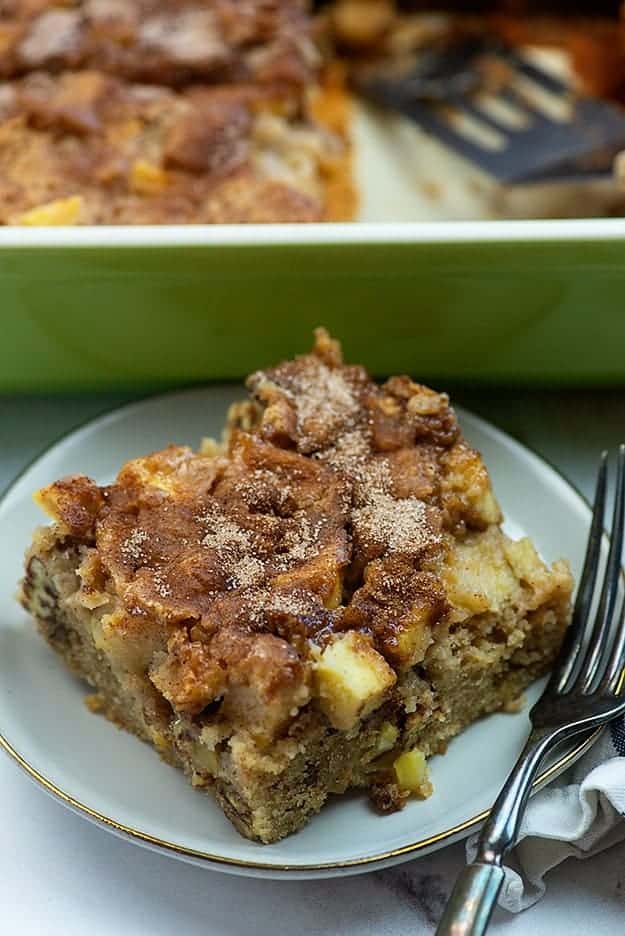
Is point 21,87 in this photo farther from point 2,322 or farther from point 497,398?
point 497,398

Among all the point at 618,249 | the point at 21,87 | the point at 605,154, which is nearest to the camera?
the point at 618,249

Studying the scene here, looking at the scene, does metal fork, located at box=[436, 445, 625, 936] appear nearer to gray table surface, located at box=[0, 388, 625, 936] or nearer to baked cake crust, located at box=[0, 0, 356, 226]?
gray table surface, located at box=[0, 388, 625, 936]

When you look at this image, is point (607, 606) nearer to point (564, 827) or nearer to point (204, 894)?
point (564, 827)

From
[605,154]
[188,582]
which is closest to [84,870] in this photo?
[188,582]

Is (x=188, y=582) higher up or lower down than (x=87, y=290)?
lower down

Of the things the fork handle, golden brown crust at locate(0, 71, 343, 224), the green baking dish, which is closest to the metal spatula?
golden brown crust at locate(0, 71, 343, 224)

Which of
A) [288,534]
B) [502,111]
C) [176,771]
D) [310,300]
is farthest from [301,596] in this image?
[502,111]

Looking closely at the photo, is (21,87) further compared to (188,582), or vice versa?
(21,87)
